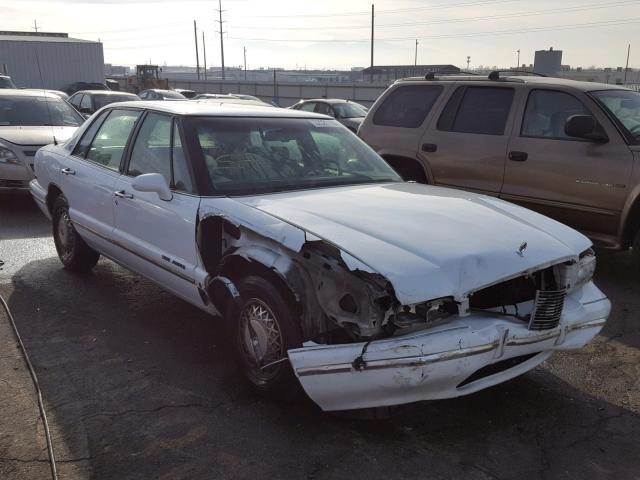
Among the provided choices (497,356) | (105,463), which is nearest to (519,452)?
(497,356)

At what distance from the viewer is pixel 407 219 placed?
3295 millimetres

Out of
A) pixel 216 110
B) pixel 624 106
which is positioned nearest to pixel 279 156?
pixel 216 110

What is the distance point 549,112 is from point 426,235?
146 inches

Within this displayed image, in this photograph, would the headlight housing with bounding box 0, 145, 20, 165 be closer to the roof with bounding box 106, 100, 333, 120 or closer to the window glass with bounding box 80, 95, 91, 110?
the roof with bounding box 106, 100, 333, 120

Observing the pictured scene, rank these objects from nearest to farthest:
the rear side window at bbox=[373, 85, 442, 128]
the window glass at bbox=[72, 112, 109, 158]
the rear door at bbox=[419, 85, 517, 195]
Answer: the window glass at bbox=[72, 112, 109, 158] < the rear door at bbox=[419, 85, 517, 195] < the rear side window at bbox=[373, 85, 442, 128]

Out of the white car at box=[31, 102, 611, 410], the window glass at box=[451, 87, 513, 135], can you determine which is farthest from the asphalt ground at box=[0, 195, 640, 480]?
the window glass at box=[451, 87, 513, 135]

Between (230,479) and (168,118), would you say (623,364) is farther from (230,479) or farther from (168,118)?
(168,118)

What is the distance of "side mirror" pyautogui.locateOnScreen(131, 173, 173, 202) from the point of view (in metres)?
3.76

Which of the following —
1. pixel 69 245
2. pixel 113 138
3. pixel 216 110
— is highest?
pixel 216 110

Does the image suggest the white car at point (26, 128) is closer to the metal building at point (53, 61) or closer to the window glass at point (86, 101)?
the window glass at point (86, 101)

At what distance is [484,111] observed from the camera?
21.2 feet

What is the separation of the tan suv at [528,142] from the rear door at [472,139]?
0.04ft

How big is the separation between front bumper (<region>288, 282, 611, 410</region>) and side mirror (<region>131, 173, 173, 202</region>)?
1543 mm

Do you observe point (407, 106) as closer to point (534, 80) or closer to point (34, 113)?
point (534, 80)
